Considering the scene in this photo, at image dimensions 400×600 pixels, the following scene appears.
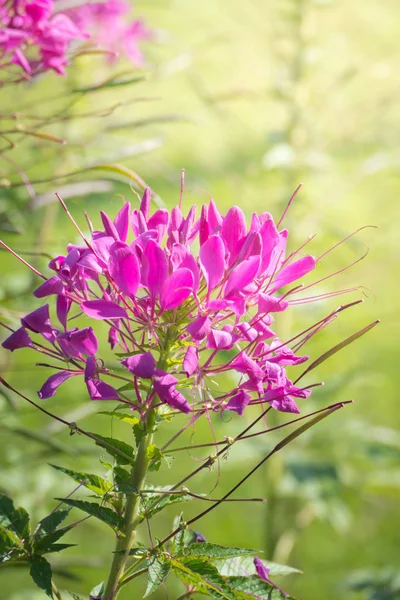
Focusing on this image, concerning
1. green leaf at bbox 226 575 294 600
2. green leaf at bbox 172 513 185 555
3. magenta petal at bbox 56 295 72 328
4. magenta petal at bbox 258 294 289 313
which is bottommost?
green leaf at bbox 226 575 294 600

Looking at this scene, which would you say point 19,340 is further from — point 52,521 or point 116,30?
point 116,30

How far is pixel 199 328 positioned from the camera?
0.49 metres

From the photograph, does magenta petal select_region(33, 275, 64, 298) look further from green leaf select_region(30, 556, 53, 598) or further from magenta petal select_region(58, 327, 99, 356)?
green leaf select_region(30, 556, 53, 598)

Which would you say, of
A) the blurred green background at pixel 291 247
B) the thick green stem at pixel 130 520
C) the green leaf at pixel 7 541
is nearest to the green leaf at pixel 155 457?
the thick green stem at pixel 130 520

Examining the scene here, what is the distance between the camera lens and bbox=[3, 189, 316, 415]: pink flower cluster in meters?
0.49

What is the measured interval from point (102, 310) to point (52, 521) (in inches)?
7.3

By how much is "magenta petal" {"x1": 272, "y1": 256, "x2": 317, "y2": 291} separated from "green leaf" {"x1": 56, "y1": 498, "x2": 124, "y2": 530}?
0.20 metres

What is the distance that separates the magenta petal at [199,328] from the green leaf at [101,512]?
0.14 meters

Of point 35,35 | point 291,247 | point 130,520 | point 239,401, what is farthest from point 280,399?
point 291,247

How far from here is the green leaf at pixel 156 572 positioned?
19.3 inches

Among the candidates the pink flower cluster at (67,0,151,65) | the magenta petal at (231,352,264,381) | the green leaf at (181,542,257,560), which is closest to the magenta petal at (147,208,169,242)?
the magenta petal at (231,352,264,381)

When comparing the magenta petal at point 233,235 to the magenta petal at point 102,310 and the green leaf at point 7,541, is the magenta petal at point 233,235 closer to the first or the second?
the magenta petal at point 102,310

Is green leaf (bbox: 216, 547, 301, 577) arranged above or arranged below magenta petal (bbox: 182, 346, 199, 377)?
below

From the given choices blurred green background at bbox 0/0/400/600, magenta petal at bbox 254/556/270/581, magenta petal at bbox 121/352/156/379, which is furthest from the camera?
blurred green background at bbox 0/0/400/600
